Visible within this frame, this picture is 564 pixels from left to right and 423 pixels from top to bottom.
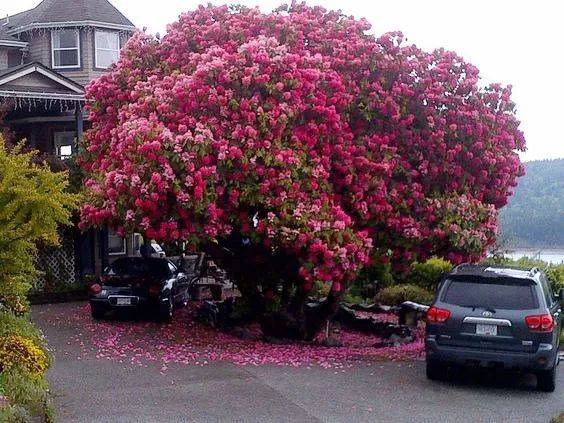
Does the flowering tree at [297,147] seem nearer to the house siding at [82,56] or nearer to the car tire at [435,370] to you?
the car tire at [435,370]

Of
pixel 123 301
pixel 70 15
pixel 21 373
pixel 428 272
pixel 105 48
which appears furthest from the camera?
pixel 105 48

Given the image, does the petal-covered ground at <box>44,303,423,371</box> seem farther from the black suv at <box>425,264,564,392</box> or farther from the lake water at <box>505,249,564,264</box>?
the lake water at <box>505,249,564,264</box>

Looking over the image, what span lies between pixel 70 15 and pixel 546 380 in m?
23.1

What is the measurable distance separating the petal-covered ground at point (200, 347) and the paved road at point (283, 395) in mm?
570

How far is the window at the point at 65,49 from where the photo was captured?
96.4 feet

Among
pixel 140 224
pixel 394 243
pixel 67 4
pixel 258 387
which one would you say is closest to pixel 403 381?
pixel 258 387

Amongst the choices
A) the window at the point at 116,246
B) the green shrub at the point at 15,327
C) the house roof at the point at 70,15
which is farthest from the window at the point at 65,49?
the green shrub at the point at 15,327

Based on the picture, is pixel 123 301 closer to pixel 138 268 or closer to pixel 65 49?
pixel 138 268

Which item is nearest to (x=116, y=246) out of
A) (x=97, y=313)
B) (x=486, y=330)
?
(x=97, y=313)

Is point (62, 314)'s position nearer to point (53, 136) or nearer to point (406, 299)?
point (406, 299)

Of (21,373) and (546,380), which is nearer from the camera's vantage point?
(21,373)

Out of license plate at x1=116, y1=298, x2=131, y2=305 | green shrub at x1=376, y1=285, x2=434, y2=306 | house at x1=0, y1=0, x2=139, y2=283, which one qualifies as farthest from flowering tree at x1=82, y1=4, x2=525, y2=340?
house at x1=0, y1=0, x2=139, y2=283

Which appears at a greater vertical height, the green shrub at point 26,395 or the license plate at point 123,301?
the license plate at point 123,301

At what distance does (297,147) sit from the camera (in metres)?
13.2
